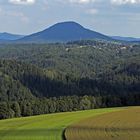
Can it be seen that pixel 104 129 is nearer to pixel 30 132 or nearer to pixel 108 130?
pixel 108 130

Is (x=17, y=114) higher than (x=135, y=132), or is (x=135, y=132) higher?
(x=135, y=132)

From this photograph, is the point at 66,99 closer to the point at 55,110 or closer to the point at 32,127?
the point at 55,110

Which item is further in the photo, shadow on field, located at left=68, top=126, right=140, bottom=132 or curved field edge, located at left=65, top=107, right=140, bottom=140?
shadow on field, located at left=68, top=126, right=140, bottom=132

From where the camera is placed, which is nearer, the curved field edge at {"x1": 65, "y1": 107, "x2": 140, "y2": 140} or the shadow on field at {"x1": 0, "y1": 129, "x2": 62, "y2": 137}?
the curved field edge at {"x1": 65, "y1": 107, "x2": 140, "y2": 140}

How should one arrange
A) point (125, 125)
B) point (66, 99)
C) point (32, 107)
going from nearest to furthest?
1. point (125, 125)
2. point (32, 107)
3. point (66, 99)

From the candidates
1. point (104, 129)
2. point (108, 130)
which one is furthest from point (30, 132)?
point (108, 130)

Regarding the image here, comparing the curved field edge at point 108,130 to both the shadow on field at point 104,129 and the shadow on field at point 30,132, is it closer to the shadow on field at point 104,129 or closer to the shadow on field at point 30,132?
the shadow on field at point 104,129

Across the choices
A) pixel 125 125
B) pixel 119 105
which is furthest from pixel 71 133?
pixel 119 105

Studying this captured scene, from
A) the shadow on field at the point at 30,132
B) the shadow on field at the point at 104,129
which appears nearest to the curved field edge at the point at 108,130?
the shadow on field at the point at 104,129

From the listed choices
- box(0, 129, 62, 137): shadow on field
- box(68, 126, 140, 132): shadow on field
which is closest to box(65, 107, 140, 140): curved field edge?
box(68, 126, 140, 132): shadow on field

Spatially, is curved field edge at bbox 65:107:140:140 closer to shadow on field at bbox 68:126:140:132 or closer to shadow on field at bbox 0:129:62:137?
shadow on field at bbox 68:126:140:132

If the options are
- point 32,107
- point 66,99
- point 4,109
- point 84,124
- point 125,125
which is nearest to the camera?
point 125,125
